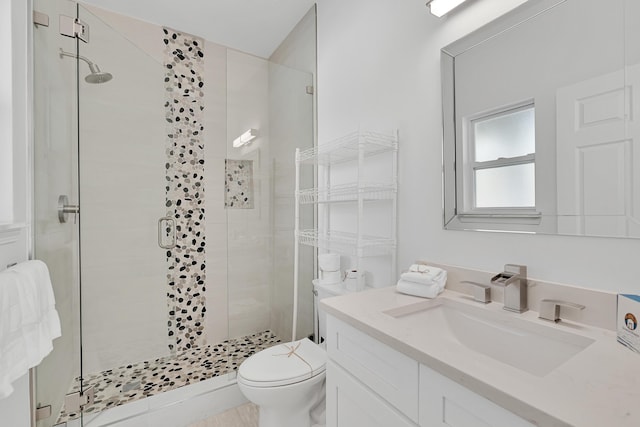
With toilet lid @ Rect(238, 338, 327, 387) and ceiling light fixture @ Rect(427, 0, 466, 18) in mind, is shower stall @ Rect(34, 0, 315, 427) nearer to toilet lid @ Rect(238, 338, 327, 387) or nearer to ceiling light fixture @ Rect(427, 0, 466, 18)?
toilet lid @ Rect(238, 338, 327, 387)

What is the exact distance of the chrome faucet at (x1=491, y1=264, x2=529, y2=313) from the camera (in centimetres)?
90

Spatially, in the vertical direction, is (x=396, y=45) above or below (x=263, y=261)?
above

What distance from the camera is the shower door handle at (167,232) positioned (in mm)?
2082

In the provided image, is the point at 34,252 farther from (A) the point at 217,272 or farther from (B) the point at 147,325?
(A) the point at 217,272

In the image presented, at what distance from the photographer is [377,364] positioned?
0.82 m

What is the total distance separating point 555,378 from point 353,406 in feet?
1.89

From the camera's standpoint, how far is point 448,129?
1168 millimetres

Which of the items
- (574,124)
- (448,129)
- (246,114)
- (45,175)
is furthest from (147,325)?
(574,124)

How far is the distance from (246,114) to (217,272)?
128cm

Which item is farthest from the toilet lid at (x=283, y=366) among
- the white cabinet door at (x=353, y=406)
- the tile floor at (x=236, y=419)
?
the tile floor at (x=236, y=419)

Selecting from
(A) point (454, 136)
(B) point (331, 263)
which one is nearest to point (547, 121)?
(A) point (454, 136)

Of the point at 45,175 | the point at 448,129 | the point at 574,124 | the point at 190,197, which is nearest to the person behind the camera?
the point at 574,124

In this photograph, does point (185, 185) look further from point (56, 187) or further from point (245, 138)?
point (56, 187)

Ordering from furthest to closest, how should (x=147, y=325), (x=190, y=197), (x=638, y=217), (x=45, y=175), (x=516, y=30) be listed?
(x=190, y=197) → (x=147, y=325) → (x=45, y=175) → (x=516, y=30) → (x=638, y=217)
